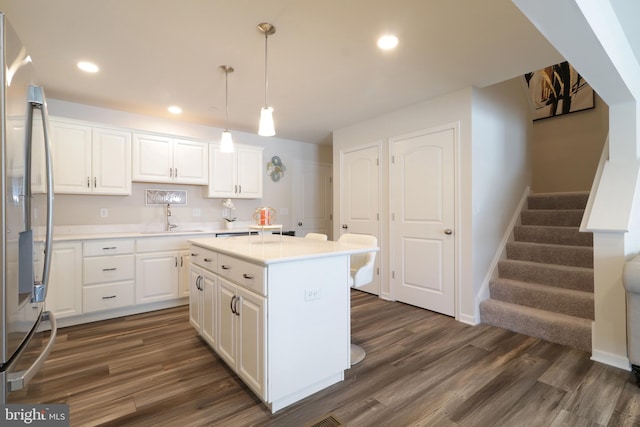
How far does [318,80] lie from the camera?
9.59ft

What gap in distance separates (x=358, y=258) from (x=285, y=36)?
184cm

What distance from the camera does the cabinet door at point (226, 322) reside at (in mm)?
1996

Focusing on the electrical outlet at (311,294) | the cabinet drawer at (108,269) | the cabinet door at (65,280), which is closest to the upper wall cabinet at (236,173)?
the cabinet drawer at (108,269)

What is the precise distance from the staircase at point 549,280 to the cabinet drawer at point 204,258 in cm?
268

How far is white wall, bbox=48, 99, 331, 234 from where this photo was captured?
3467 millimetres

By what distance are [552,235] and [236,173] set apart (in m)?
4.12

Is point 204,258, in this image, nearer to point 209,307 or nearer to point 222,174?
point 209,307

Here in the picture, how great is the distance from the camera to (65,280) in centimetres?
297

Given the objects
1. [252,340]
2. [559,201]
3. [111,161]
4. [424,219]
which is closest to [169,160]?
[111,161]

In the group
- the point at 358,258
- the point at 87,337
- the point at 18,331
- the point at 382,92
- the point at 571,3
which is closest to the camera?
the point at 18,331

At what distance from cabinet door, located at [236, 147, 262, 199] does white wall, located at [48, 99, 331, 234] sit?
1.16 feet

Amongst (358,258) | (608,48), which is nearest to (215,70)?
(358,258)

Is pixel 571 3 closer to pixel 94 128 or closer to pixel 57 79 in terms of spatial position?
pixel 57 79

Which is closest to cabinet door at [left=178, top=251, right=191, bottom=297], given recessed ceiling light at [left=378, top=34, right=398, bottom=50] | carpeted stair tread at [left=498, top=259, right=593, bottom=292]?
recessed ceiling light at [left=378, top=34, right=398, bottom=50]
